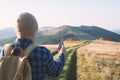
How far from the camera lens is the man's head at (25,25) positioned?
15.5ft

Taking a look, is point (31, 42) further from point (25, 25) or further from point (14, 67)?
point (14, 67)

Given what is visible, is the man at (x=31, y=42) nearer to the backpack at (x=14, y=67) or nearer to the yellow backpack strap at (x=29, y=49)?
the yellow backpack strap at (x=29, y=49)

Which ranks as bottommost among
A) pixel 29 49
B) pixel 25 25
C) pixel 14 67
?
pixel 14 67

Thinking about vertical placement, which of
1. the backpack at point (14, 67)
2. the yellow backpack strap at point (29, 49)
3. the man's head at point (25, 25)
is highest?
the man's head at point (25, 25)

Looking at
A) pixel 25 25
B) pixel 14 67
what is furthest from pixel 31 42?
pixel 14 67

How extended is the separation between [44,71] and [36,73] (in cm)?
13

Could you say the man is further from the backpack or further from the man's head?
the backpack

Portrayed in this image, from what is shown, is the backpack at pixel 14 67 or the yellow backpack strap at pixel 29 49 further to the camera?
the yellow backpack strap at pixel 29 49

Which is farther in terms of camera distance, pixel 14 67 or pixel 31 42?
pixel 31 42

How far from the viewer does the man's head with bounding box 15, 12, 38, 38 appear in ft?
15.5

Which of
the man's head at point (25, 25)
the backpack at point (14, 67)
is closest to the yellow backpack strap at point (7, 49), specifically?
the backpack at point (14, 67)

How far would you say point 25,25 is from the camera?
472cm

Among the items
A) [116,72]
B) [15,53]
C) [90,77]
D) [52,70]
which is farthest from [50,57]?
[116,72]

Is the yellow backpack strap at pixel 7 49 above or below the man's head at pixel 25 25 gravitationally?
below
